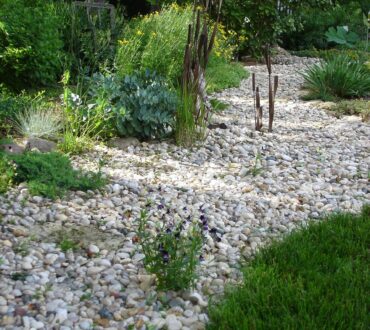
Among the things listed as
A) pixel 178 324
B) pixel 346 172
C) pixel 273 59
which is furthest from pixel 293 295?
pixel 273 59

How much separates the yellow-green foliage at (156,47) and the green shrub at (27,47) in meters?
0.83

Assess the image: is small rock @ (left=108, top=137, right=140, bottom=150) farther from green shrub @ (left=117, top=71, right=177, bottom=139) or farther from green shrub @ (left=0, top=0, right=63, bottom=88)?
green shrub @ (left=0, top=0, right=63, bottom=88)

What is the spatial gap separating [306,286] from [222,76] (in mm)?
6558

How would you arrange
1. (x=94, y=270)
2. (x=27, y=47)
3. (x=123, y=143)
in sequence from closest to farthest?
(x=94, y=270) → (x=123, y=143) → (x=27, y=47)

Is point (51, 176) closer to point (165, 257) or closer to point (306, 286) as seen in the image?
point (165, 257)

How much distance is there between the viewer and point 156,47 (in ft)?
24.7

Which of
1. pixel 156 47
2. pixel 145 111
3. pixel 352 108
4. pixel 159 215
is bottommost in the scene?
pixel 352 108

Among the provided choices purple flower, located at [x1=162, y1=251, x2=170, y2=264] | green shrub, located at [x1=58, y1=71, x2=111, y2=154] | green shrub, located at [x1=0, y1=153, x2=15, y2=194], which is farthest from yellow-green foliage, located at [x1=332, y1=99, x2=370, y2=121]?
purple flower, located at [x1=162, y1=251, x2=170, y2=264]

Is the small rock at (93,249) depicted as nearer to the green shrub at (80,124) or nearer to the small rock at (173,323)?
the small rock at (173,323)

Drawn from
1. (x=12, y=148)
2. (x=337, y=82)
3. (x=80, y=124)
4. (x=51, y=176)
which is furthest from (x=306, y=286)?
(x=337, y=82)

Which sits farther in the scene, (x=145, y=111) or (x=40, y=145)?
(x=145, y=111)

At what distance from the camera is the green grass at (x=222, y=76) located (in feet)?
27.5

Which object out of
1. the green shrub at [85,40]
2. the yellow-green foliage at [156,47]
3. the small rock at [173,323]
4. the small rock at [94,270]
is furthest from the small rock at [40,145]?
the green shrub at [85,40]

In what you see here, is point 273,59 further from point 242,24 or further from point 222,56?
point 222,56
